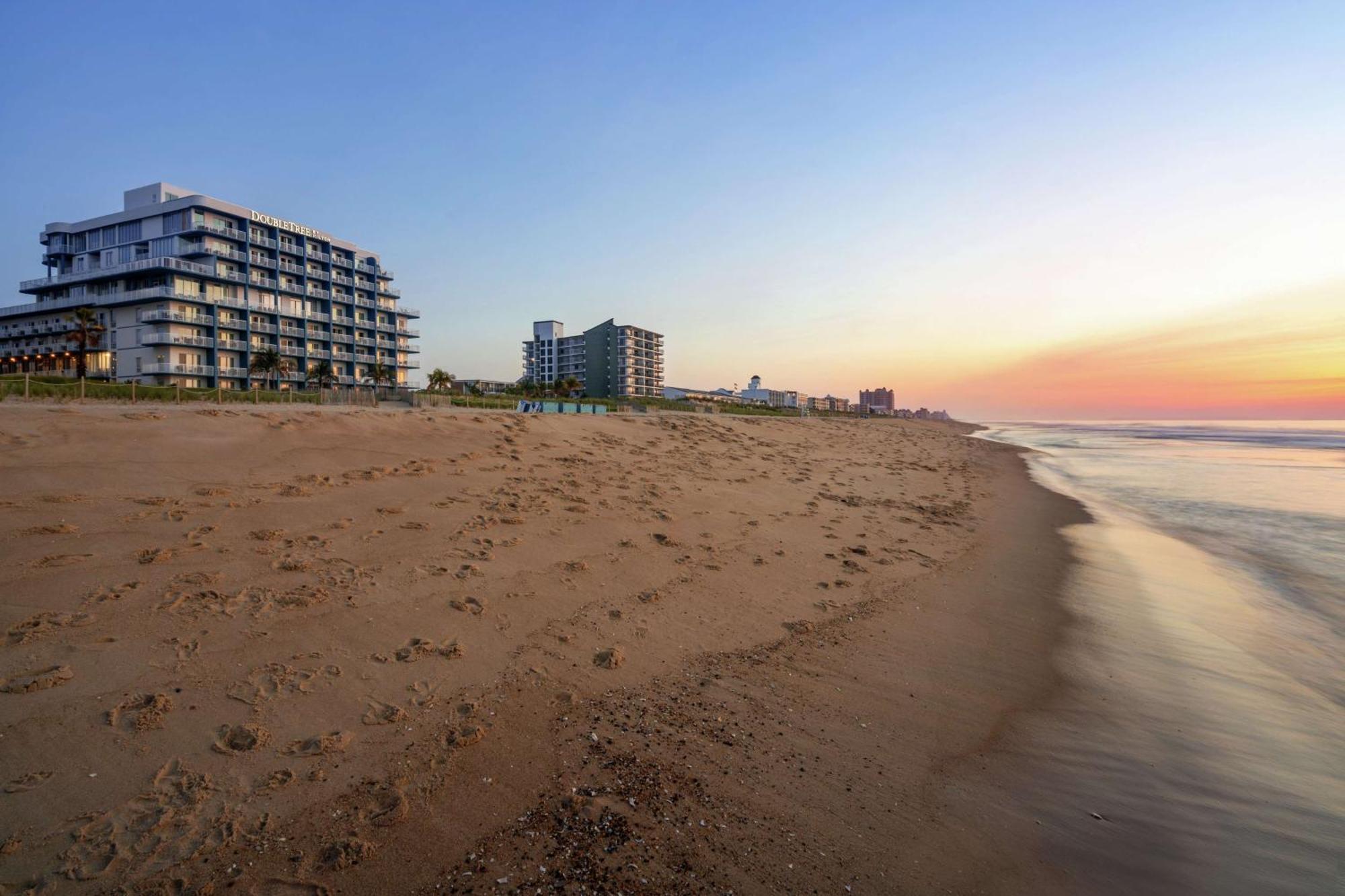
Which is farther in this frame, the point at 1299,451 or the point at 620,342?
the point at 620,342

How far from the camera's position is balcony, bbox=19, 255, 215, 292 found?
180ft

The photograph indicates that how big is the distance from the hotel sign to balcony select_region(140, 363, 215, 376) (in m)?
18.4

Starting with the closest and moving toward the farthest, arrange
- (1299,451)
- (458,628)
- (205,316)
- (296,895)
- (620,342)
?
(296,895), (458,628), (1299,451), (205,316), (620,342)

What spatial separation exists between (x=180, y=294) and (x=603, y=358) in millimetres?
77839

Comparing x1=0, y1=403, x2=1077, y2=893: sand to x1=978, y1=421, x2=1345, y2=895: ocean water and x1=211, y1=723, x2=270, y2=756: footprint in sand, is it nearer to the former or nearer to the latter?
x1=211, y1=723, x2=270, y2=756: footprint in sand

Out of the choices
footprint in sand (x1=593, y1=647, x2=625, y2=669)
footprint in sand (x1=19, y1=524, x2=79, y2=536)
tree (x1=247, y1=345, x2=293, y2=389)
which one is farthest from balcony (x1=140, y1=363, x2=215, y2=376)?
footprint in sand (x1=593, y1=647, x2=625, y2=669)

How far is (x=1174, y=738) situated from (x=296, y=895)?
6.32 meters

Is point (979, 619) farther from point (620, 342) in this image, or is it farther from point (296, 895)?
point (620, 342)

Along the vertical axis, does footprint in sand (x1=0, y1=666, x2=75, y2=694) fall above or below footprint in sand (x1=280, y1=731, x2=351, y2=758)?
above

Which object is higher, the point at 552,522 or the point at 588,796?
the point at 552,522

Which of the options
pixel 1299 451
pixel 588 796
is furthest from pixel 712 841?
pixel 1299 451

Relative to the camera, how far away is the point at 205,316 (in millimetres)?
56969

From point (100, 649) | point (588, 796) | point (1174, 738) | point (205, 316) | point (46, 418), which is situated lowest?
point (1174, 738)

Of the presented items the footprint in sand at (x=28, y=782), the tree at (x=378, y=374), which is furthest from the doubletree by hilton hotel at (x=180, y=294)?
the footprint in sand at (x=28, y=782)
